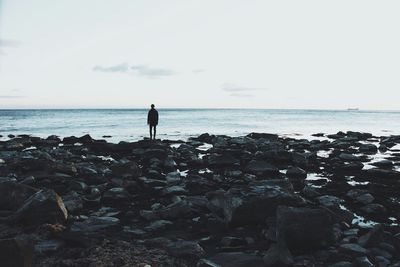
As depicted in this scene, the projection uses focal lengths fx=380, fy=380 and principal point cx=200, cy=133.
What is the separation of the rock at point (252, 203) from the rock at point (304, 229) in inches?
46.6

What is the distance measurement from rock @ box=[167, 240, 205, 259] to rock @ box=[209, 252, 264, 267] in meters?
0.37

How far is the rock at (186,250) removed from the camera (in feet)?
23.2

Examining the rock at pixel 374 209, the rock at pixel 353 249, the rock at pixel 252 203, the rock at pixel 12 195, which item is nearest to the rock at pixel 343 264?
the rock at pixel 353 249

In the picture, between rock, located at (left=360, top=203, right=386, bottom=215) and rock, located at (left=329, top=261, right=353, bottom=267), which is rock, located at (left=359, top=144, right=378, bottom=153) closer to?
rock, located at (left=360, top=203, right=386, bottom=215)

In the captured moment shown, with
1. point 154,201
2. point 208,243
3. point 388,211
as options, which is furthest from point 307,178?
point 208,243

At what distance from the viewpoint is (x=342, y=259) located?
6.97 metres

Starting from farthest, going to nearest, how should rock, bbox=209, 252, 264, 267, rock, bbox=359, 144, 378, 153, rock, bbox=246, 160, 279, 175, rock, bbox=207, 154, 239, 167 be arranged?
1. rock, bbox=359, 144, 378, 153
2. rock, bbox=207, 154, 239, 167
3. rock, bbox=246, 160, 279, 175
4. rock, bbox=209, 252, 264, 267

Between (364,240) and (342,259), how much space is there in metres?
1.00

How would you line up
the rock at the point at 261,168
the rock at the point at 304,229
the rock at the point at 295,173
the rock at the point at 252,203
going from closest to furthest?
the rock at the point at 304,229, the rock at the point at 252,203, the rock at the point at 295,173, the rock at the point at 261,168

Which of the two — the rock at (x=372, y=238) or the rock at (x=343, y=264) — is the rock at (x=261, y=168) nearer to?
the rock at (x=372, y=238)

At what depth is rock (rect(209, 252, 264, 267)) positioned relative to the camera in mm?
6602

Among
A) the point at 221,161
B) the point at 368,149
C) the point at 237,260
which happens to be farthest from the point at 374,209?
the point at 368,149

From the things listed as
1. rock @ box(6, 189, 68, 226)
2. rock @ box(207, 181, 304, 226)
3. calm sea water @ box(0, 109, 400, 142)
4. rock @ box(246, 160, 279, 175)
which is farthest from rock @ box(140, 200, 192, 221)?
calm sea water @ box(0, 109, 400, 142)

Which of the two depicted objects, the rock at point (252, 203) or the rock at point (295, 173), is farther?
the rock at point (295, 173)
